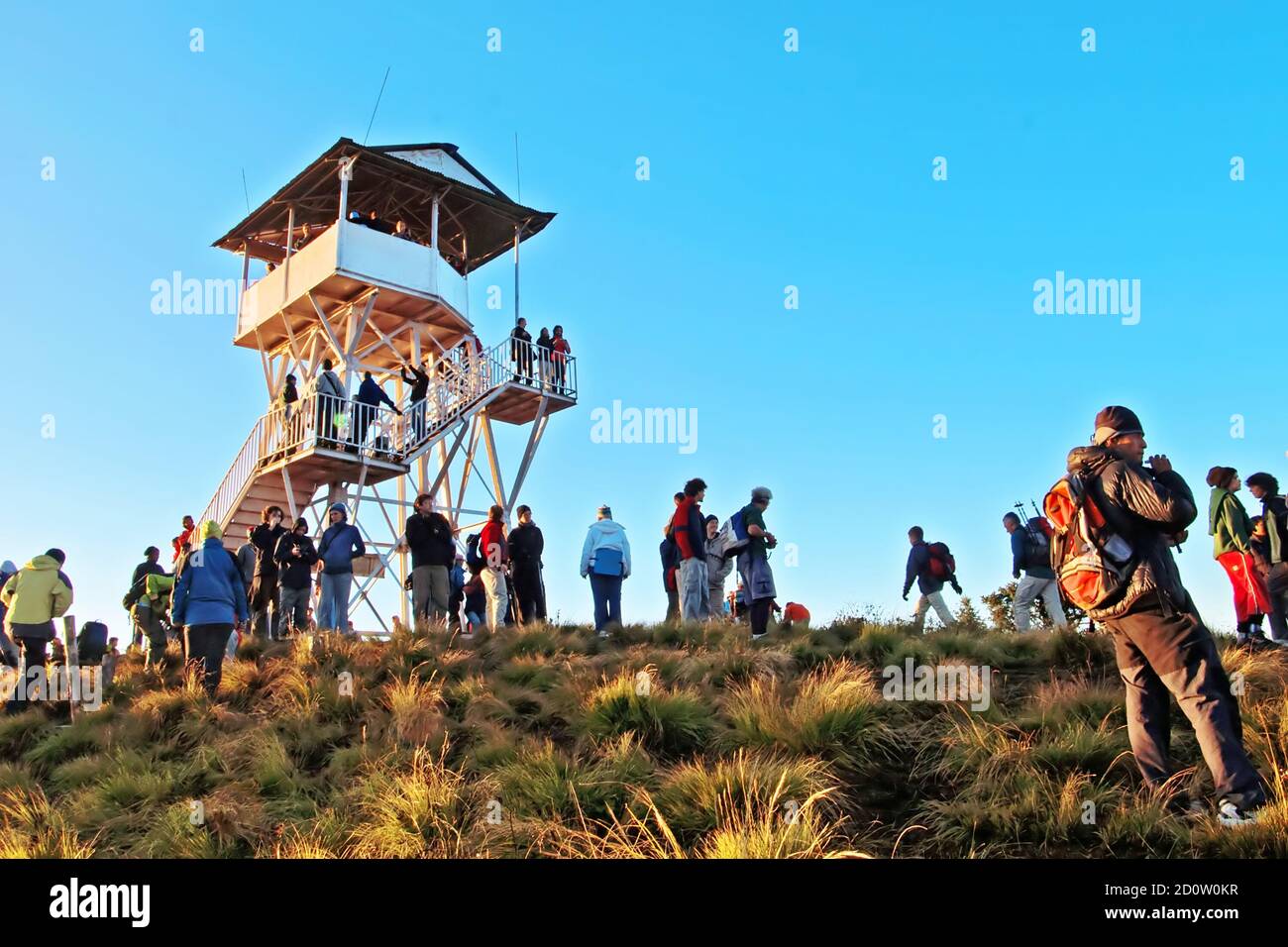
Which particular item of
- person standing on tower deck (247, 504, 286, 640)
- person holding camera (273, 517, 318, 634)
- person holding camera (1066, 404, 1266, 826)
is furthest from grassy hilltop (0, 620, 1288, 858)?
person standing on tower deck (247, 504, 286, 640)

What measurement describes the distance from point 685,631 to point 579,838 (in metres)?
5.38

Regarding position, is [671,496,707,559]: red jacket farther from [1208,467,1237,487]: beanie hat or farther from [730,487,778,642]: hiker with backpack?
[1208,467,1237,487]: beanie hat

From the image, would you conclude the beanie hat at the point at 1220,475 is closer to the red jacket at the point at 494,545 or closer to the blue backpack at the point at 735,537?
the blue backpack at the point at 735,537

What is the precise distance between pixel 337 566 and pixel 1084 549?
31.2 feet

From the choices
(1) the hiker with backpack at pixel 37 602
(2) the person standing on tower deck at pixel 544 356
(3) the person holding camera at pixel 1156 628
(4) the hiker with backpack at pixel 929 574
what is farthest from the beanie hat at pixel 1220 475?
(2) the person standing on tower deck at pixel 544 356

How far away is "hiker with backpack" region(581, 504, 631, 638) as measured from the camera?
12.8 m

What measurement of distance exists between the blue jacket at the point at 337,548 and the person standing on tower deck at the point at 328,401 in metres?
8.31

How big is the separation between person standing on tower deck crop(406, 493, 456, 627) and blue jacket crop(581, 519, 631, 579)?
1.71 m

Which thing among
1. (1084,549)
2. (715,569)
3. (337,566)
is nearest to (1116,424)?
(1084,549)

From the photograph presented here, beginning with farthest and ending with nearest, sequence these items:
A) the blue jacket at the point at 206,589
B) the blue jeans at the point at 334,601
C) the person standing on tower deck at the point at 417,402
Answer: the person standing on tower deck at the point at 417,402, the blue jeans at the point at 334,601, the blue jacket at the point at 206,589

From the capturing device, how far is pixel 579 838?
5.84 m

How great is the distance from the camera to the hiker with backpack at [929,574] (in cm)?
1282

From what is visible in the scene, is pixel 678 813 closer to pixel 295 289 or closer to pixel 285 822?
pixel 285 822
